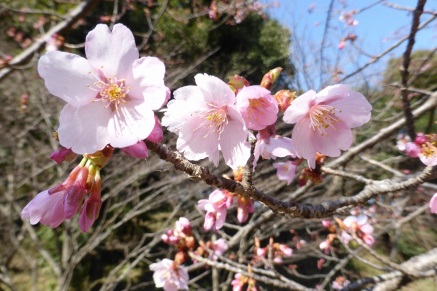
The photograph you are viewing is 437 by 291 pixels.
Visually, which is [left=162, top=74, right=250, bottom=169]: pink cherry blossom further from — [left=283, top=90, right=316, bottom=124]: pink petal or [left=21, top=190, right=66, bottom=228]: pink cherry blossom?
[left=21, top=190, right=66, bottom=228]: pink cherry blossom

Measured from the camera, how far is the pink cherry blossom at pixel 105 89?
2.21ft

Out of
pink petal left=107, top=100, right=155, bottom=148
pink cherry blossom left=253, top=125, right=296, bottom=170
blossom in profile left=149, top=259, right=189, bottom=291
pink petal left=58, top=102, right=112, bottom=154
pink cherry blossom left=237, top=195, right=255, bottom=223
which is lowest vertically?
blossom in profile left=149, top=259, right=189, bottom=291

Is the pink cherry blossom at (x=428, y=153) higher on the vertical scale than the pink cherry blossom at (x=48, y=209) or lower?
lower

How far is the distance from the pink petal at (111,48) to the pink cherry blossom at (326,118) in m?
0.38

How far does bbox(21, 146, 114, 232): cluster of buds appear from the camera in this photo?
0.72 metres

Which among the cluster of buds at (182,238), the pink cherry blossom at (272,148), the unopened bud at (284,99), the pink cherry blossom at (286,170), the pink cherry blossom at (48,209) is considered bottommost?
the cluster of buds at (182,238)

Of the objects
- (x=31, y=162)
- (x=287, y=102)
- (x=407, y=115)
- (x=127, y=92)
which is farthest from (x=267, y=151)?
(x=31, y=162)

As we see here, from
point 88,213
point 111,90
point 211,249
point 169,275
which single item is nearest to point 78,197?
point 88,213

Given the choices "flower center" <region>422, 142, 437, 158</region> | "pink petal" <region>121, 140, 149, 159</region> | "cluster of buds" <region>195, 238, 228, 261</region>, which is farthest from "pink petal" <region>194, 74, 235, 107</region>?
"cluster of buds" <region>195, 238, 228, 261</region>

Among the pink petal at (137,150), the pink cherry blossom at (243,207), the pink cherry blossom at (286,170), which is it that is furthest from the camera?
the pink cherry blossom at (286,170)

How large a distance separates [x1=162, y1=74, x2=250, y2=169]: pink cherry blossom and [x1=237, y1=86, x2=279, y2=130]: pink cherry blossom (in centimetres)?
3

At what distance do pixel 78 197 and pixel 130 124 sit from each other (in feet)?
0.65

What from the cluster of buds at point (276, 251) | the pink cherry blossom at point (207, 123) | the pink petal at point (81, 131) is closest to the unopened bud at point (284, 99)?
the pink cherry blossom at point (207, 123)

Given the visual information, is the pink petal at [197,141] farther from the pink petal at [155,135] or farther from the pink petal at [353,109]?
the pink petal at [353,109]
